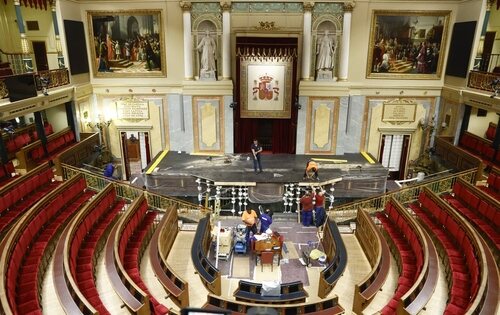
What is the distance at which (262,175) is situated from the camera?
13.0m

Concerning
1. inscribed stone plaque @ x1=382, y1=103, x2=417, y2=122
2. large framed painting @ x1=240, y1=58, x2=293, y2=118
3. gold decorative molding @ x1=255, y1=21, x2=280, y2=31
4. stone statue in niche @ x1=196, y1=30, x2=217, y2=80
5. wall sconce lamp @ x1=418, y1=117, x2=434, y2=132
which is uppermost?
gold decorative molding @ x1=255, y1=21, x2=280, y2=31

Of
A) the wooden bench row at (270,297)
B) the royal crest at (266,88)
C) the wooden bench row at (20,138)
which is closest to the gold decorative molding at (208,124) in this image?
the royal crest at (266,88)

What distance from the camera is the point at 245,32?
564 inches

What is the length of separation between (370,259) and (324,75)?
8.11 m

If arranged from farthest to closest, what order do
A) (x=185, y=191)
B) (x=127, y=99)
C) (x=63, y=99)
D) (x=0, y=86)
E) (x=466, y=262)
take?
(x=127, y=99) < (x=63, y=99) < (x=185, y=191) < (x=0, y=86) < (x=466, y=262)

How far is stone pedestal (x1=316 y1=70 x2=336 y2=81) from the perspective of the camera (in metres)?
14.8

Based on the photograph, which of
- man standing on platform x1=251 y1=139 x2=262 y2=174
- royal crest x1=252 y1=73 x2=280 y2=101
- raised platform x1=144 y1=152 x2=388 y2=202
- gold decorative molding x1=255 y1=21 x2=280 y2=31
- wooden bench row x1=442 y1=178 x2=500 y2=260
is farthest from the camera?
royal crest x1=252 y1=73 x2=280 y2=101

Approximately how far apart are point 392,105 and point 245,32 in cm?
669

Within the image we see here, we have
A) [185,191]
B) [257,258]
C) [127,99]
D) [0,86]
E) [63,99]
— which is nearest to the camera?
[257,258]

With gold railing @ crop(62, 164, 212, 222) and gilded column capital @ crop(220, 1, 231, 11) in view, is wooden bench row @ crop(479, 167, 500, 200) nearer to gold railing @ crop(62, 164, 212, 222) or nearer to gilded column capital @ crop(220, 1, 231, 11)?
gold railing @ crop(62, 164, 212, 222)

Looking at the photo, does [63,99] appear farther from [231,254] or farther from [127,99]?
[231,254]

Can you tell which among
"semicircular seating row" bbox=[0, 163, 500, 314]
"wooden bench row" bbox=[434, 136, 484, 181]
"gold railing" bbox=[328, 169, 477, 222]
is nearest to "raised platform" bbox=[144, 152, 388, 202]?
"gold railing" bbox=[328, 169, 477, 222]

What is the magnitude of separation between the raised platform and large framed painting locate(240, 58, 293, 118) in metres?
1.88

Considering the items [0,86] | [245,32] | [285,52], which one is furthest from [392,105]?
[0,86]
